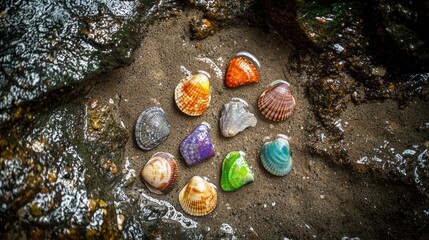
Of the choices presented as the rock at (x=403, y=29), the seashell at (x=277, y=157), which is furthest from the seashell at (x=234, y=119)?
the rock at (x=403, y=29)

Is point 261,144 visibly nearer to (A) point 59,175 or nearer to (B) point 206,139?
(B) point 206,139

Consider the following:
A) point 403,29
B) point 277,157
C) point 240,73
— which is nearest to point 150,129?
point 240,73

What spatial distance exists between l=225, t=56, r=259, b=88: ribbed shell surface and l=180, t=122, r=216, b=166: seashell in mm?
402

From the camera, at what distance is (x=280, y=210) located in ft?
9.25

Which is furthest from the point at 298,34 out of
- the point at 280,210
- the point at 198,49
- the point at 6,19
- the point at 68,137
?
the point at 6,19

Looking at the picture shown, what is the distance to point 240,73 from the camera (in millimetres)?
2869

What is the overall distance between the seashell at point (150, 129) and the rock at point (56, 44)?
1.32ft

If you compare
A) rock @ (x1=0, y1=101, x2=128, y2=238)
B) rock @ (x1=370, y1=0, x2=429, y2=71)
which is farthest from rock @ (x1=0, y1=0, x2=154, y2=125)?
rock @ (x1=370, y1=0, x2=429, y2=71)

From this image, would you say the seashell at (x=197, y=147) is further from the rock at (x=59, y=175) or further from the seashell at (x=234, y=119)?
the rock at (x=59, y=175)

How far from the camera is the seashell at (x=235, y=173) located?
2805mm

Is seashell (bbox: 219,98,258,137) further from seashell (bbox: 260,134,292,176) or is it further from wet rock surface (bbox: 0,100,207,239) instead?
wet rock surface (bbox: 0,100,207,239)

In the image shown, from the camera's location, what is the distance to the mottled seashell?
9.02ft

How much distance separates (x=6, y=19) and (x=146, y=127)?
1086mm

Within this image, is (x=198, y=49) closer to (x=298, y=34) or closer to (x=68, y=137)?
(x=298, y=34)
